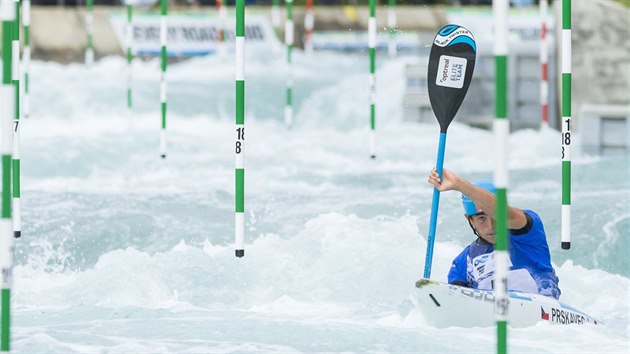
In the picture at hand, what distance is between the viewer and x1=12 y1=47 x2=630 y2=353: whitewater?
5.34 metres

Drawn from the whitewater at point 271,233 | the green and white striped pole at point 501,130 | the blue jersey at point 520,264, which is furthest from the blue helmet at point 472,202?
the green and white striped pole at point 501,130

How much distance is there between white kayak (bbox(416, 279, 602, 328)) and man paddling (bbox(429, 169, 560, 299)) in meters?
0.09

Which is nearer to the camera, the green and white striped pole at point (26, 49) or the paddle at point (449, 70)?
the paddle at point (449, 70)

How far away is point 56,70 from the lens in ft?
55.7

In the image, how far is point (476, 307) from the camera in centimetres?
513

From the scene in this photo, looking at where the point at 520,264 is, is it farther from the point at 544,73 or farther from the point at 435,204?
the point at 544,73

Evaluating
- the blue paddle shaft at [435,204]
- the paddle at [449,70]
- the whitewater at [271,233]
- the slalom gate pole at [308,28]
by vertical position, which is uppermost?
the slalom gate pole at [308,28]

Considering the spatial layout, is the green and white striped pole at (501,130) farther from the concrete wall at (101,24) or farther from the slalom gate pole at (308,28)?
the concrete wall at (101,24)

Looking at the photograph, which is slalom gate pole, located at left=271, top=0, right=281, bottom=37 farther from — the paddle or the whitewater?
the paddle

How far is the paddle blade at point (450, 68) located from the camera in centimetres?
525

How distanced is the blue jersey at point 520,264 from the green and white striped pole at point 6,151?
2.27 metres

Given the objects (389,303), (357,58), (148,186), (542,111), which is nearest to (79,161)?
(148,186)

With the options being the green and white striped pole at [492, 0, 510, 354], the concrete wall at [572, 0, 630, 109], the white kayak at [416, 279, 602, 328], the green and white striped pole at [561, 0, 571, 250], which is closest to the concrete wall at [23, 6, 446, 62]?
the concrete wall at [572, 0, 630, 109]

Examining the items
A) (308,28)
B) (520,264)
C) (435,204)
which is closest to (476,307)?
(520,264)
